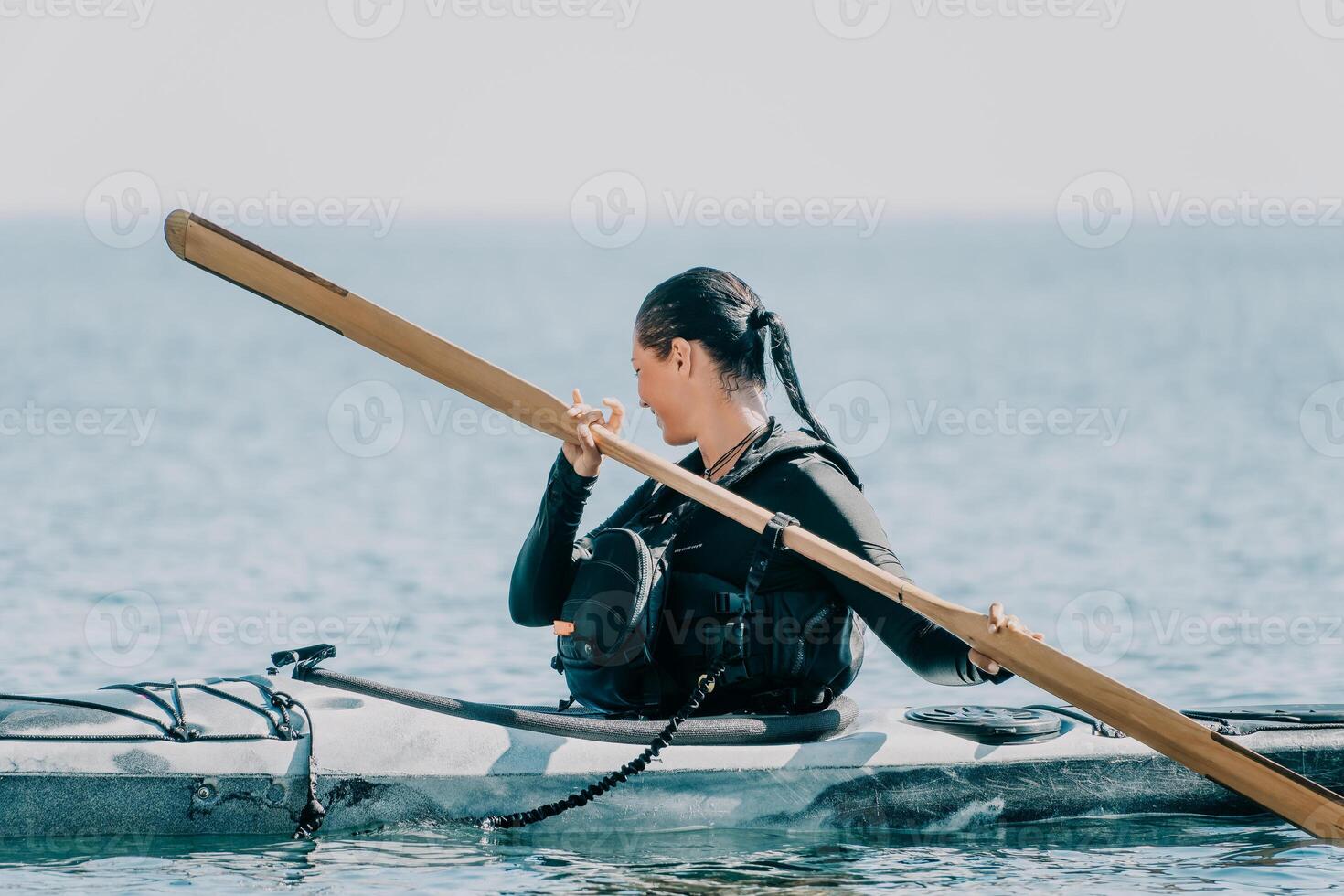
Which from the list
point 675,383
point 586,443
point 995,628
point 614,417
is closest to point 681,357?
point 675,383

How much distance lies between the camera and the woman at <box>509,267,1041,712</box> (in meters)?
5.05

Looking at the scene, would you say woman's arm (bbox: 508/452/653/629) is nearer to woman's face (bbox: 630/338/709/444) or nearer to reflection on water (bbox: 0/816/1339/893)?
woman's face (bbox: 630/338/709/444)

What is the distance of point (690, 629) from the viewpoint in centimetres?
516

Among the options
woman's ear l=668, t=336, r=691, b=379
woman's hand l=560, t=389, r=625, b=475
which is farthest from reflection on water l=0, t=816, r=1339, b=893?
woman's ear l=668, t=336, r=691, b=379

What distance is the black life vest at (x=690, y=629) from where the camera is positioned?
5.05 metres

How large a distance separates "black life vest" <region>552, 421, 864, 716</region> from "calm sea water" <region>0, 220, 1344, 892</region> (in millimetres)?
402

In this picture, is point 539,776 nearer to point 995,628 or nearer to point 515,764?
point 515,764

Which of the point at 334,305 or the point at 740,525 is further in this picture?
the point at 334,305

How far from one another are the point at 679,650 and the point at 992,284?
215ft

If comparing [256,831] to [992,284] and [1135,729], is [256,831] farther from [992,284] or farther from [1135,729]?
[992,284]

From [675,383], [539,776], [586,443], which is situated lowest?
[539,776]

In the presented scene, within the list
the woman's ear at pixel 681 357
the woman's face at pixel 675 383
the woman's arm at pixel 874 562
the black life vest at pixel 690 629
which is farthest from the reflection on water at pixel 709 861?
the woman's ear at pixel 681 357

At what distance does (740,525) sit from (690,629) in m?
0.33

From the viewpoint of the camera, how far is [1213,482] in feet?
53.8
